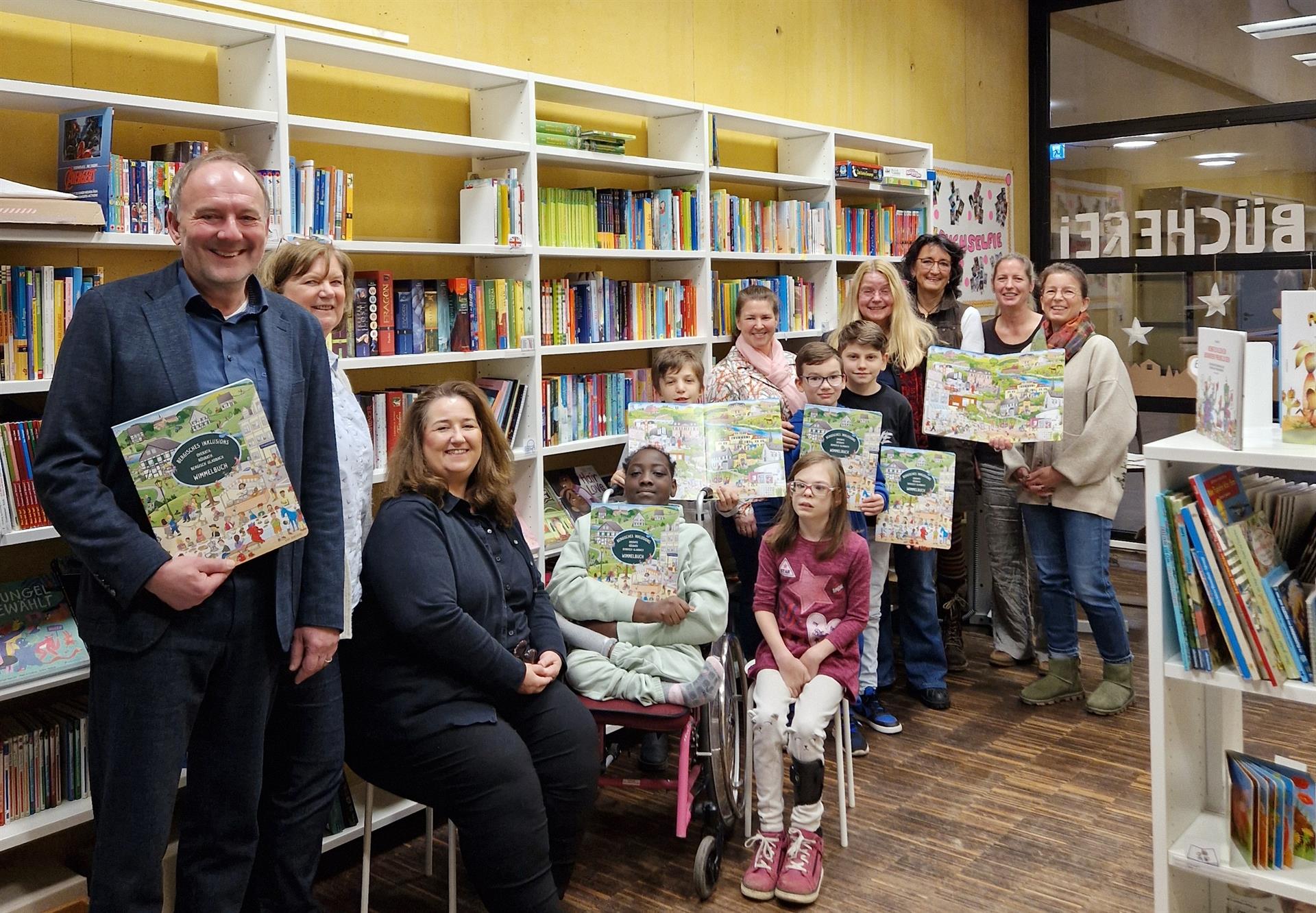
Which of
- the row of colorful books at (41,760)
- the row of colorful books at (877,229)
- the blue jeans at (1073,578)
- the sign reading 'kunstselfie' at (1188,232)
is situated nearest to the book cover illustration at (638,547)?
the row of colorful books at (41,760)

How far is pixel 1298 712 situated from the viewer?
172 inches

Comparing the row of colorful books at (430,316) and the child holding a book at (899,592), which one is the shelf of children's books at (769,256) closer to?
the child holding a book at (899,592)

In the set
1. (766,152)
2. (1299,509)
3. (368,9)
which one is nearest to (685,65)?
(766,152)

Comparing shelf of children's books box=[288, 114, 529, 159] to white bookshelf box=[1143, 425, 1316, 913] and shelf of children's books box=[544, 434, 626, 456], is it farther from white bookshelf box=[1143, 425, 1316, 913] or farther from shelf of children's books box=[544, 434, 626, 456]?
white bookshelf box=[1143, 425, 1316, 913]

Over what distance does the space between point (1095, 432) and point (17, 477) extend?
3492 millimetres

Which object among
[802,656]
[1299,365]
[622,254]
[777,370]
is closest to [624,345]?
[622,254]

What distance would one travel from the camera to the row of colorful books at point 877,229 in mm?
5672

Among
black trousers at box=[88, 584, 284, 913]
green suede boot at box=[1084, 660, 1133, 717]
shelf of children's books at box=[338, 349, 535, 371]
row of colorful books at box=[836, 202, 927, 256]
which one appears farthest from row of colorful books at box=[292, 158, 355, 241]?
green suede boot at box=[1084, 660, 1133, 717]

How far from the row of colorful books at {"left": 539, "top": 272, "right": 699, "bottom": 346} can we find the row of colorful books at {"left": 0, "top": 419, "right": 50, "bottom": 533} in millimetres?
1814

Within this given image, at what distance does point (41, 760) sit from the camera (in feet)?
8.93

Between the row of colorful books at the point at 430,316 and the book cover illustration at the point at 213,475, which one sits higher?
the row of colorful books at the point at 430,316

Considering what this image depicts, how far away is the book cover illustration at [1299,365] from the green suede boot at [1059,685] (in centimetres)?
249

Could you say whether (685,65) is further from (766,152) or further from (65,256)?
(65,256)

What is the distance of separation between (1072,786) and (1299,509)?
1693 millimetres
